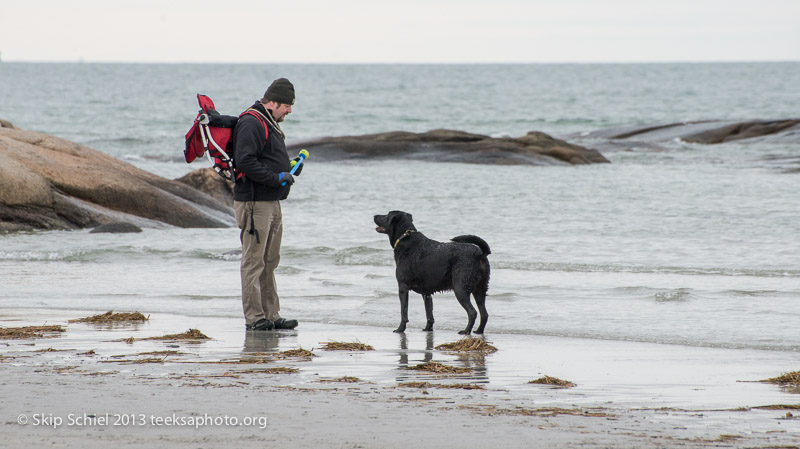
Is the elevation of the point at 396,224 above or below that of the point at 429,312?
above

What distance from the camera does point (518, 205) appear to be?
1977 cm

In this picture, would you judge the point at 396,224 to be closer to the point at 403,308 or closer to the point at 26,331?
the point at 403,308

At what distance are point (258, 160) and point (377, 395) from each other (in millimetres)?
3071

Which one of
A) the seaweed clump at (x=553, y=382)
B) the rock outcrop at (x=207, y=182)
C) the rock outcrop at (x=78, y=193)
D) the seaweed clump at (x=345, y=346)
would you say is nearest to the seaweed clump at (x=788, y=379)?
the seaweed clump at (x=553, y=382)

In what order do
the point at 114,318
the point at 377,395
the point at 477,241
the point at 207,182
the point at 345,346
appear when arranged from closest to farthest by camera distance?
the point at 377,395, the point at 345,346, the point at 477,241, the point at 114,318, the point at 207,182

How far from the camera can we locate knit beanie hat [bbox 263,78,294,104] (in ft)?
25.3

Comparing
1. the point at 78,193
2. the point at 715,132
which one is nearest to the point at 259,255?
the point at 78,193

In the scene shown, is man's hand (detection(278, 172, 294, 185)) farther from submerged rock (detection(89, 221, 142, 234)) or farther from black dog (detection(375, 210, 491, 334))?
submerged rock (detection(89, 221, 142, 234))

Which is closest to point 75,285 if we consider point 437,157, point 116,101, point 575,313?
point 575,313

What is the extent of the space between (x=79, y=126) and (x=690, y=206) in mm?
40956

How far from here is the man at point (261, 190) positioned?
752 centimetres

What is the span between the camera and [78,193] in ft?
51.1

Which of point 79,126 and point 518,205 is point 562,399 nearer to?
point 518,205

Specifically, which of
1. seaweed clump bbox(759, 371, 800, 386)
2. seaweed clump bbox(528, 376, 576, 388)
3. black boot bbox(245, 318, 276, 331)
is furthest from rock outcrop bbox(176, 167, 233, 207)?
seaweed clump bbox(759, 371, 800, 386)
